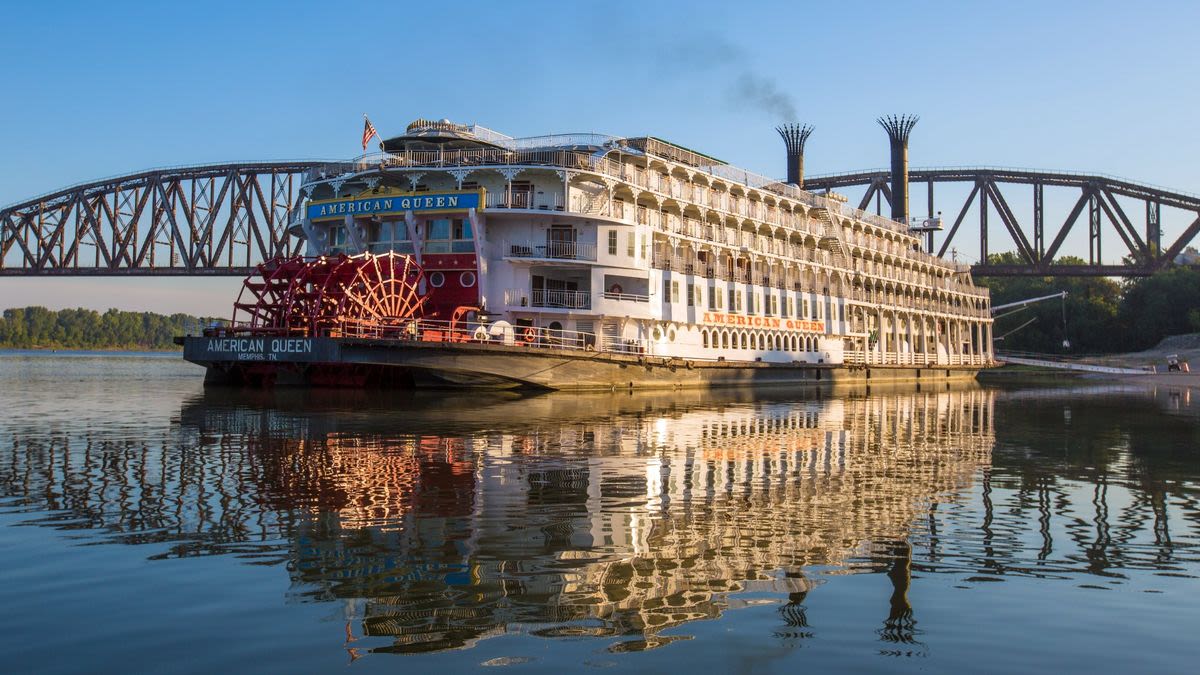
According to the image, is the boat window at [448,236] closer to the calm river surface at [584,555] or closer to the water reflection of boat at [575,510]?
the water reflection of boat at [575,510]

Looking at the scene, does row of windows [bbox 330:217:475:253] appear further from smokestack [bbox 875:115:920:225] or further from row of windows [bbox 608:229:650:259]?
smokestack [bbox 875:115:920:225]

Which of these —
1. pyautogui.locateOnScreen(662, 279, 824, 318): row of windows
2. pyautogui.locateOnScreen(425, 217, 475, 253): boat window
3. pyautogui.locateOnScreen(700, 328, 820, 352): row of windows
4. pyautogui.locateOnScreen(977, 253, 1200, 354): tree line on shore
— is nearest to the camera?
pyautogui.locateOnScreen(425, 217, 475, 253): boat window

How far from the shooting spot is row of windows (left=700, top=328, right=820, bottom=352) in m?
44.1

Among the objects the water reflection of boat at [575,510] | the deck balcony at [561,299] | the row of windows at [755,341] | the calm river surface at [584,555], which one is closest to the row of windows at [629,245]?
the deck balcony at [561,299]

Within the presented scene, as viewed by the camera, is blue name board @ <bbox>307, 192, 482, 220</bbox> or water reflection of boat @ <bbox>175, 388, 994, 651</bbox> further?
blue name board @ <bbox>307, 192, 482, 220</bbox>

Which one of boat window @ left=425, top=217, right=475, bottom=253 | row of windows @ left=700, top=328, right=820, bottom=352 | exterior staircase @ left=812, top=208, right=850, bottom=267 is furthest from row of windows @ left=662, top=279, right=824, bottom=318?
boat window @ left=425, top=217, right=475, bottom=253

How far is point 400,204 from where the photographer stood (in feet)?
119

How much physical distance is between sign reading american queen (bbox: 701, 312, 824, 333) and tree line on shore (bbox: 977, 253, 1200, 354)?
48.0m

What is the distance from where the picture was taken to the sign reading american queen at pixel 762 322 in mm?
43781

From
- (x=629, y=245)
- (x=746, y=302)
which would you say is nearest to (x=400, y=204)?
(x=629, y=245)

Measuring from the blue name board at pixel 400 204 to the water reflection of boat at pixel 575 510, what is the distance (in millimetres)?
14069

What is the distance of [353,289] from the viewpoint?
35.6 meters

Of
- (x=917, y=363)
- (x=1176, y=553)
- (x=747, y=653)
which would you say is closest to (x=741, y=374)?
(x=917, y=363)

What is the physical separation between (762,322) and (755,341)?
1049 millimetres
